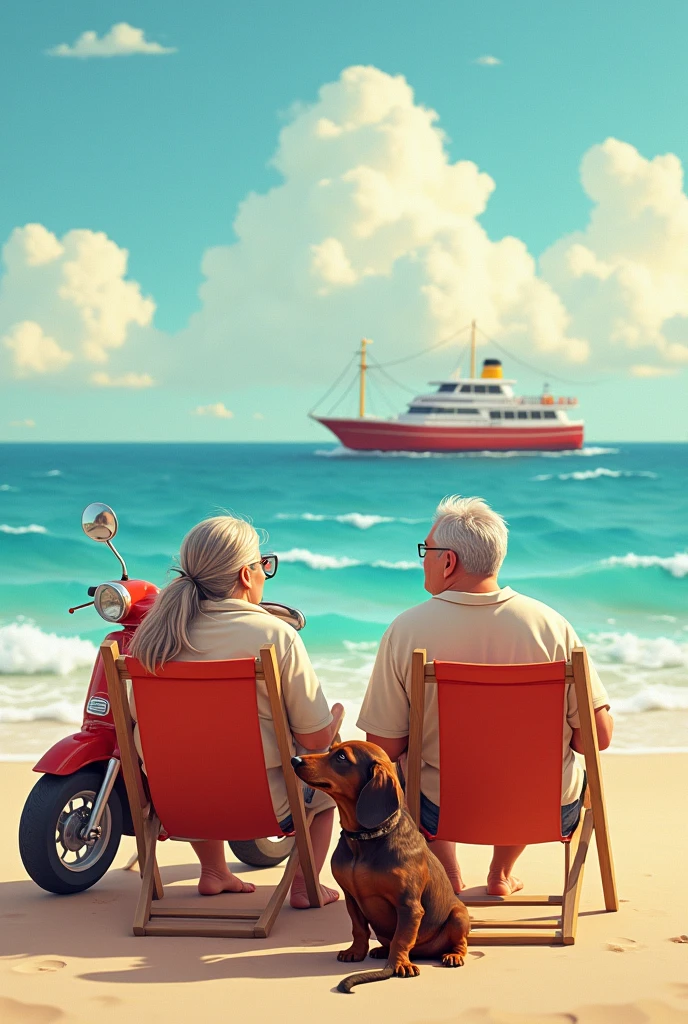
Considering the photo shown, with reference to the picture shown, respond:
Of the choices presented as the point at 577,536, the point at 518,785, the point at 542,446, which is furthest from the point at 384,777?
the point at 542,446

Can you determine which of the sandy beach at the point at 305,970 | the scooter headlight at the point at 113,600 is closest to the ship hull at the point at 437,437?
the scooter headlight at the point at 113,600

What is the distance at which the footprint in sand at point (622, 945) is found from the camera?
2387 millimetres

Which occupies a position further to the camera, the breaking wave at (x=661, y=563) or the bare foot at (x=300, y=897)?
the breaking wave at (x=661, y=563)

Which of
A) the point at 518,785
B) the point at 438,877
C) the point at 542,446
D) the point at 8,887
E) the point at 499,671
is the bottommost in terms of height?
the point at 8,887

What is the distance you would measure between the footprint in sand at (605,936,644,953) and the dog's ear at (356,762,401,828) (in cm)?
68

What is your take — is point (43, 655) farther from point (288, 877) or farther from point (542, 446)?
point (542, 446)

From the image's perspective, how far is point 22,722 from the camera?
19.2 ft

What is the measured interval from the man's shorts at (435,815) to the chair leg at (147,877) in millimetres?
635

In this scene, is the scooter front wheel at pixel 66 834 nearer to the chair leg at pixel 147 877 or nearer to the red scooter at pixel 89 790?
the red scooter at pixel 89 790

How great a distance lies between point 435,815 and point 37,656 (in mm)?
5692

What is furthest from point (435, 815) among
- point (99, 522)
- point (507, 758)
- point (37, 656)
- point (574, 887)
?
point (37, 656)

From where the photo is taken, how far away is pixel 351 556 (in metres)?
17.8

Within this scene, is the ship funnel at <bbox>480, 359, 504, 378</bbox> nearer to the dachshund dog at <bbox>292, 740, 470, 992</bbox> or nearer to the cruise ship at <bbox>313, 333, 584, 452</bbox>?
the cruise ship at <bbox>313, 333, 584, 452</bbox>

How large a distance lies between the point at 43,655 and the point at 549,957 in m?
5.95
